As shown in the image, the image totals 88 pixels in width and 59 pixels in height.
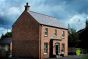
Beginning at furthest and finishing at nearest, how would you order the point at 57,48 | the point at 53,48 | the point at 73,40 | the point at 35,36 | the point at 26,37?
the point at 73,40
the point at 57,48
the point at 53,48
the point at 26,37
the point at 35,36

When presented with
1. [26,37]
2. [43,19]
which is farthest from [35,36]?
[43,19]

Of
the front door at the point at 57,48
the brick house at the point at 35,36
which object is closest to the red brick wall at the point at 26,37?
the brick house at the point at 35,36

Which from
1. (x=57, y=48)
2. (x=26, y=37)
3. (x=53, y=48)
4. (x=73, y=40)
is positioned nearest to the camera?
(x=26, y=37)

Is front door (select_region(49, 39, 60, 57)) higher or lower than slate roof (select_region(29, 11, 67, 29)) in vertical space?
lower

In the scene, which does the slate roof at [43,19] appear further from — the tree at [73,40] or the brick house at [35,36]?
the tree at [73,40]

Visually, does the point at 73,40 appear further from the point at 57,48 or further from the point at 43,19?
the point at 43,19

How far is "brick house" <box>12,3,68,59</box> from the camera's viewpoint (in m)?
50.8

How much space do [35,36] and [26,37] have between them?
7.82ft

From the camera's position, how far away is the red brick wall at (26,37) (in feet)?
168

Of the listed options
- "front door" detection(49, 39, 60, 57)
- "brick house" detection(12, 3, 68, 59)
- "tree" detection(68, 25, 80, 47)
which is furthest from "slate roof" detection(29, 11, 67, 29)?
"tree" detection(68, 25, 80, 47)

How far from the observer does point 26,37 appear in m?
52.8

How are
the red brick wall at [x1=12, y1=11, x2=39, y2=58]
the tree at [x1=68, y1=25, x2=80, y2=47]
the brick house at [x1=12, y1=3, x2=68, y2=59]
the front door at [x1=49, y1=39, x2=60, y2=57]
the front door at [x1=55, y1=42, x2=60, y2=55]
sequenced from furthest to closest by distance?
the tree at [x1=68, y1=25, x2=80, y2=47] → the front door at [x1=55, y1=42, x2=60, y2=55] → the front door at [x1=49, y1=39, x2=60, y2=57] → the red brick wall at [x1=12, y1=11, x2=39, y2=58] → the brick house at [x1=12, y1=3, x2=68, y2=59]

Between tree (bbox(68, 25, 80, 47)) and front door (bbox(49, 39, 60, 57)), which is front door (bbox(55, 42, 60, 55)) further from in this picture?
tree (bbox(68, 25, 80, 47))

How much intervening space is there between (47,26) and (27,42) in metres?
5.10
